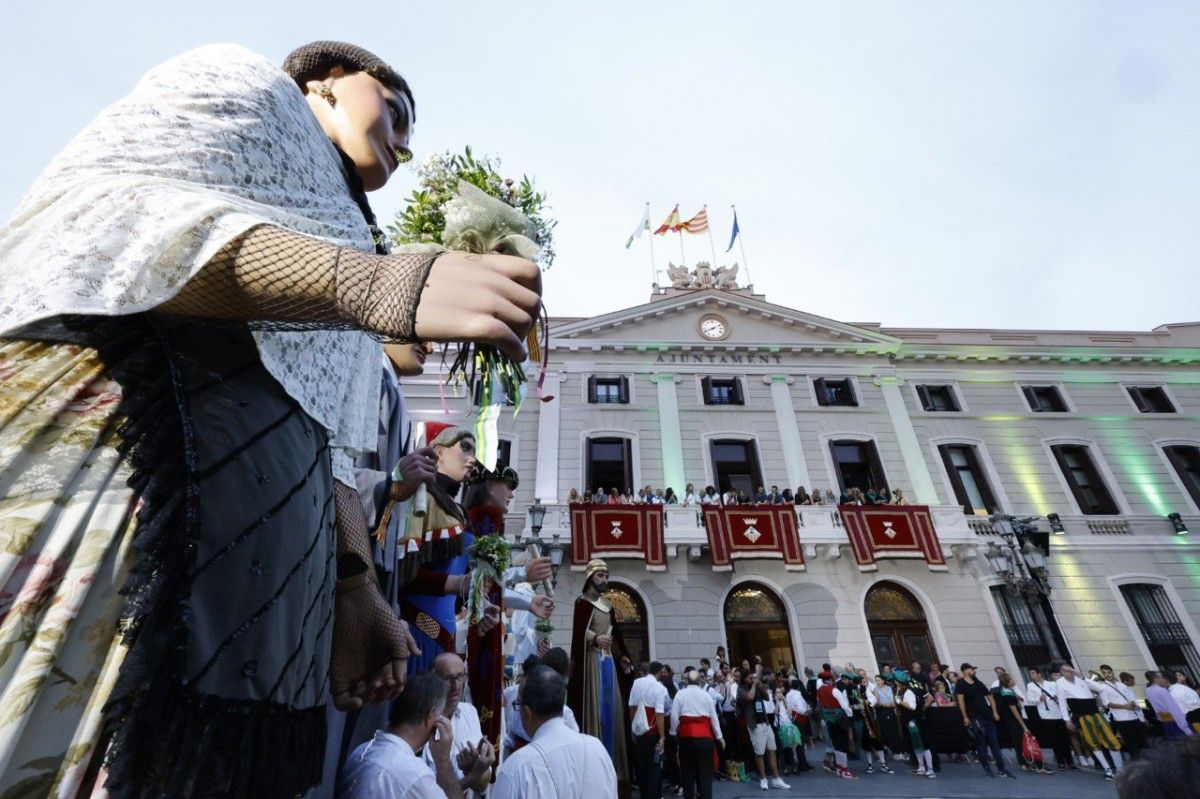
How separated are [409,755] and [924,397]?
66.7 ft

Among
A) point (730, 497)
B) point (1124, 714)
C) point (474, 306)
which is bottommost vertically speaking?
point (1124, 714)

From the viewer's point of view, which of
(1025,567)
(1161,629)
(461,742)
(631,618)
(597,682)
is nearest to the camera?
(461,742)

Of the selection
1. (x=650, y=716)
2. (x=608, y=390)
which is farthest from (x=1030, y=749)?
(x=608, y=390)

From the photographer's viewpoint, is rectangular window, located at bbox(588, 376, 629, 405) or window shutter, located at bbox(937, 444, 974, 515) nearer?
window shutter, located at bbox(937, 444, 974, 515)

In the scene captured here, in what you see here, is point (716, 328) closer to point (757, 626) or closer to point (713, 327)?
point (713, 327)

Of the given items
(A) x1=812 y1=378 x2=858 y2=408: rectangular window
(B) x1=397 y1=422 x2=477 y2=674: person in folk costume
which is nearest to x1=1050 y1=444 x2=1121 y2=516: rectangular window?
(A) x1=812 y1=378 x2=858 y2=408: rectangular window

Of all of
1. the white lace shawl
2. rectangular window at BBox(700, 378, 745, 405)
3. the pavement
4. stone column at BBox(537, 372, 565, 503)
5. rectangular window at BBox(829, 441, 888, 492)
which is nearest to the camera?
the white lace shawl

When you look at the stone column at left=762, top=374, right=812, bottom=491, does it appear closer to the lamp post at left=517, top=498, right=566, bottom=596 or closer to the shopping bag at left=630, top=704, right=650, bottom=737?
the lamp post at left=517, top=498, right=566, bottom=596

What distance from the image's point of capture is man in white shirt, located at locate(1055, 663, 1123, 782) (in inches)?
380

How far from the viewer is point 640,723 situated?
7473 millimetres

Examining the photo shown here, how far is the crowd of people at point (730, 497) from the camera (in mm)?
15070

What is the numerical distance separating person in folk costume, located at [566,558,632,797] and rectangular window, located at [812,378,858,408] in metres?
13.8

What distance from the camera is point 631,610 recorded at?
1444cm

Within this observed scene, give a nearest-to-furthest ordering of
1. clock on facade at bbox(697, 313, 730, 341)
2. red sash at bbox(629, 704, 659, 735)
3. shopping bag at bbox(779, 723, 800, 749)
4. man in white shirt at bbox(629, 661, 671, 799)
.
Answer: man in white shirt at bbox(629, 661, 671, 799) → red sash at bbox(629, 704, 659, 735) → shopping bag at bbox(779, 723, 800, 749) → clock on facade at bbox(697, 313, 730, 341)
